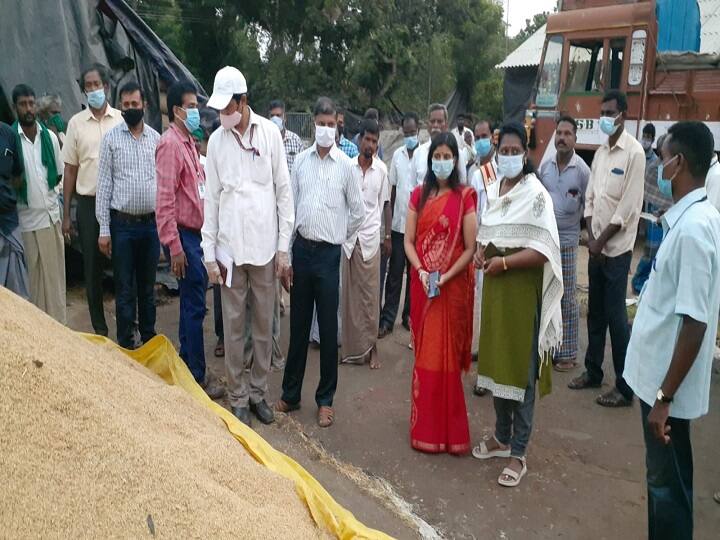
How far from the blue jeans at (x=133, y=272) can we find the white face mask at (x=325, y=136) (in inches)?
49.5

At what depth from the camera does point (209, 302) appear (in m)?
6.21

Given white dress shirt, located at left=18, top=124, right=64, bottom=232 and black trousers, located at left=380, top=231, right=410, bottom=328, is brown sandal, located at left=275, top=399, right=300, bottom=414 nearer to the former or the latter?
black trousers, located at left=380, top=231, right=410, bottom=328

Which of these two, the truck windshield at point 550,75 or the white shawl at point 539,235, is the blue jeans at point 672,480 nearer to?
the white shawl at point 539,235

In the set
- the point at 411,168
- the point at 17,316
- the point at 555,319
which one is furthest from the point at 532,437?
the point at 17,316

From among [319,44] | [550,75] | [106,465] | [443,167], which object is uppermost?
[319,44]

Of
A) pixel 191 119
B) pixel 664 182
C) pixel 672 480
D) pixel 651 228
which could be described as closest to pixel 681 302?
pixel 664 182

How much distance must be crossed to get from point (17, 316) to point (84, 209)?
2.53 m

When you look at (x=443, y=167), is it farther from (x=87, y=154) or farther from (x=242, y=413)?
(x=87, y=154)

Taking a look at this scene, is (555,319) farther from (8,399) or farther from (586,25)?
(586,25)

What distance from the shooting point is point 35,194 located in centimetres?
408

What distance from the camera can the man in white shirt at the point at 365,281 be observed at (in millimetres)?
4797

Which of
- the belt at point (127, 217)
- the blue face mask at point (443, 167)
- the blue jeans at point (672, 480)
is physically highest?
the blue face mask at point (443, 167)

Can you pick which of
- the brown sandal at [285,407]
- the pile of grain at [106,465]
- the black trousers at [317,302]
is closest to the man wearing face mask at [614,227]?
the black trousers at [317,302]

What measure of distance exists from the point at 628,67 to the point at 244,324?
699cm
